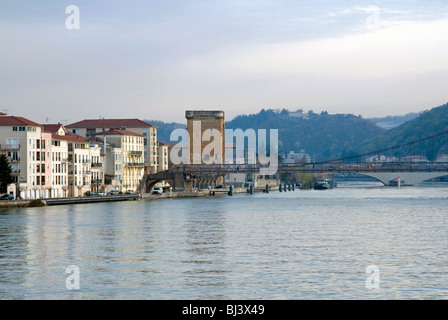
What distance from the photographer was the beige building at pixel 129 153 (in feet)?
491

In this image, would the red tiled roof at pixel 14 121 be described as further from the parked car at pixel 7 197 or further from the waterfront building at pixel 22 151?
the parked car at pixel 7 197

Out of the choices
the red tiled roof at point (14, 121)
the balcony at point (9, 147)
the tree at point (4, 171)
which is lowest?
the tree at point (4, 171)

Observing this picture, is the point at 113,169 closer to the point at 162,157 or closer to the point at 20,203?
the point at 162,157

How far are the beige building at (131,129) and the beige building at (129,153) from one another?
217 inches

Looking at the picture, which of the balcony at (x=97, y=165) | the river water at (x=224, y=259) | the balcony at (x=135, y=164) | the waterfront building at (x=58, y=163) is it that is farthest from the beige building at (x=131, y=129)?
the river water at (x=224, y=259)

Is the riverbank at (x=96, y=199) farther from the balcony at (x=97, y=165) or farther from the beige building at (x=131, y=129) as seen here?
the beige building at (x=131, y=129)

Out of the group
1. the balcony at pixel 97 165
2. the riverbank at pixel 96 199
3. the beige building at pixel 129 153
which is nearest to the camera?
the riverbank at pixel 96 199

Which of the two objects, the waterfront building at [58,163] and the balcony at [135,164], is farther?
the balcony at [135,164]

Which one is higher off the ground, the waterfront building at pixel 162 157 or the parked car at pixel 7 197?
the waterfront building at pixel 162 157

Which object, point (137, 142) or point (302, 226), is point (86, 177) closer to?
point (137, 142)

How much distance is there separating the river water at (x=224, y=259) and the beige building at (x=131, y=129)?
9221cm

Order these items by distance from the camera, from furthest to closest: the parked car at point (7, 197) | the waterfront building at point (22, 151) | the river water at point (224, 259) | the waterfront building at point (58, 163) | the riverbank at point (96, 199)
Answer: the waterfront building at point (58, 163)
the waterfront building at point (22, 151)
the parked car at point (7, 197)
the riverbank at point (96, 199)
the river water at point (224, 259)

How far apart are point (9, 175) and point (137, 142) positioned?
6095 cm
